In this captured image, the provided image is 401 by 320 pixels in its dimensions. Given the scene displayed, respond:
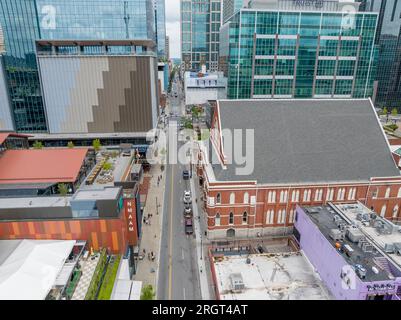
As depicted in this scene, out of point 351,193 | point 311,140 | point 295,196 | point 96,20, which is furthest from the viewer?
point 96,20

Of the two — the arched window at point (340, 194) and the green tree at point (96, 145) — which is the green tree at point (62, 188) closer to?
the green tree at point (96, 145)

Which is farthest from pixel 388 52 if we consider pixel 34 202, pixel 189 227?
pixel 34 202

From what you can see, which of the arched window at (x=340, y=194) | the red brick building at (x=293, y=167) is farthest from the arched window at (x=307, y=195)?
the arched window at (x=340, y=194)

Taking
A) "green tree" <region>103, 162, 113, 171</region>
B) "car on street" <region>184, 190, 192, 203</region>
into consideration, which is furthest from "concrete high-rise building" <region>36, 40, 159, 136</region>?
"car on street" <region>184, 190, 192, 203</region>

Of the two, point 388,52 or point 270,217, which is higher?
point 388,52

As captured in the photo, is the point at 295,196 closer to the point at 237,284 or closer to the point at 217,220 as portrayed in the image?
the point at 217,220

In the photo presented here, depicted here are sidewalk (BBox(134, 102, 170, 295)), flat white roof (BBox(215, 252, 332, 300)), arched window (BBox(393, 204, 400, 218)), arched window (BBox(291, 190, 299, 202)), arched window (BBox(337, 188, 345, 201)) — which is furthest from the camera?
arched window (BBox(393, 204, 400, 218))

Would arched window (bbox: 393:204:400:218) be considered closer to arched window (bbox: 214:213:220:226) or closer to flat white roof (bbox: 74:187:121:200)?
arched window (bbox: 214:213:220:226)
